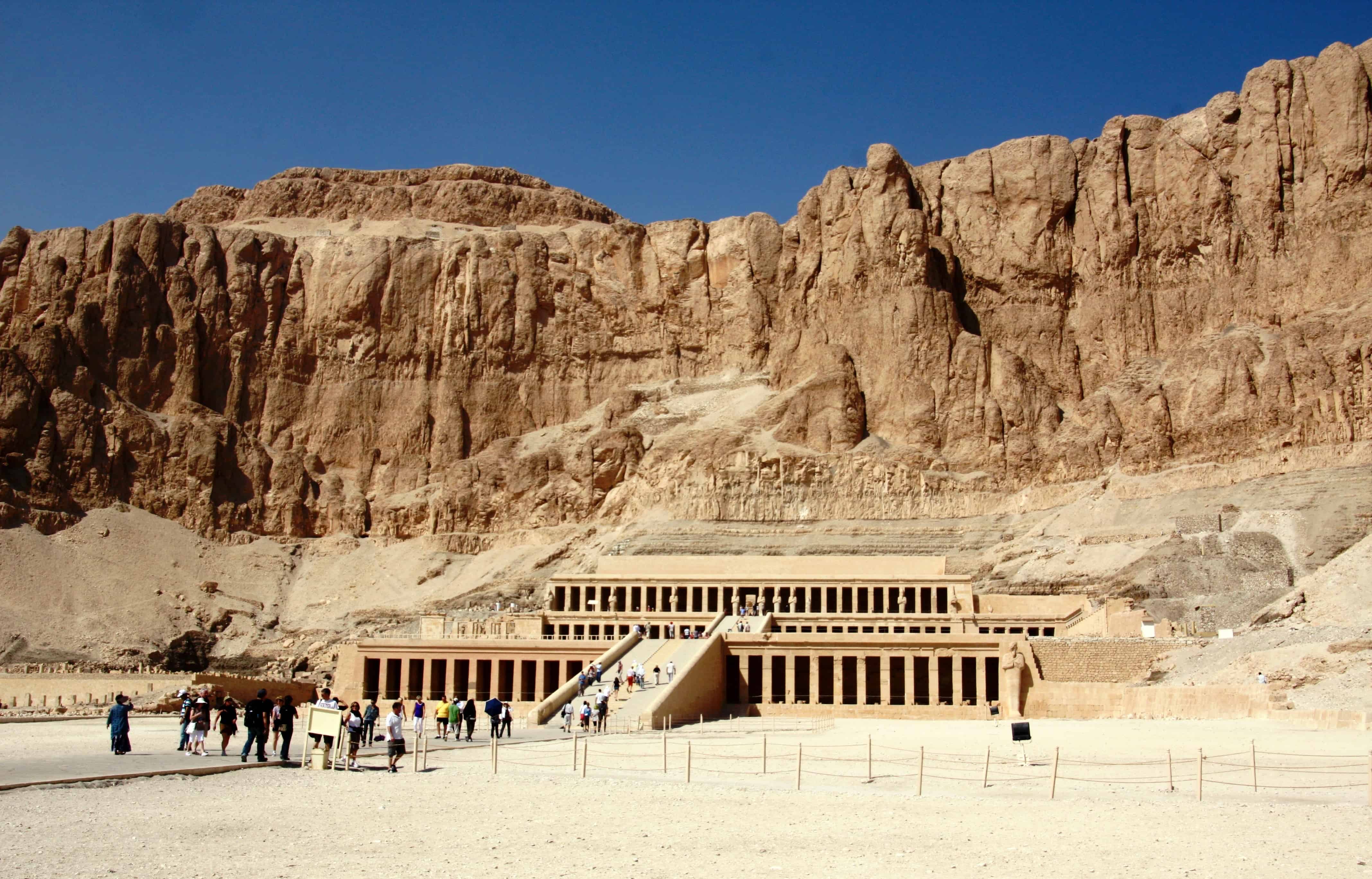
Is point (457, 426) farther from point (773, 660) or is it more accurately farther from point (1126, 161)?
point (773, 660)

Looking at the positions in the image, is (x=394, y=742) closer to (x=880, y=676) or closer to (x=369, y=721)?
(x=369, y=721)

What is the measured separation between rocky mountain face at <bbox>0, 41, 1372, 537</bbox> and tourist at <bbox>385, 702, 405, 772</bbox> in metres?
73.4

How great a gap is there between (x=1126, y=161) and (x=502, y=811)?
10405cm

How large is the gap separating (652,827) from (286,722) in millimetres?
10422

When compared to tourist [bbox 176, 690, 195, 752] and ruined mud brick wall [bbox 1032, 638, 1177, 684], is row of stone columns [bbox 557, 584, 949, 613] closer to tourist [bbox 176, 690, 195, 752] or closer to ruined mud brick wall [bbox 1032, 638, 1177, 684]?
ruined mud brick wall [bbox 1032, 638, 1177, 684]

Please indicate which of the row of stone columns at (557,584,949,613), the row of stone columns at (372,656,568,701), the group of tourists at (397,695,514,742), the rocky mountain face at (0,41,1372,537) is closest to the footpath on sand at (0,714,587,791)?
the group of tourists at (397,695,514,742)

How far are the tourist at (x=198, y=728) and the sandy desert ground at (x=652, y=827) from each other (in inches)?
122

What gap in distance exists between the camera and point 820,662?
197 feet

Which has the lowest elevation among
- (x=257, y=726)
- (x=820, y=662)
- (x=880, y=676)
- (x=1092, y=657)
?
(x=880, y=676)

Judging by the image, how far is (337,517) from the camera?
11862 centimetres

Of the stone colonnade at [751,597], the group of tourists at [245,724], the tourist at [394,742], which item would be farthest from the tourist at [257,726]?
the stone colonnade at [751,597]

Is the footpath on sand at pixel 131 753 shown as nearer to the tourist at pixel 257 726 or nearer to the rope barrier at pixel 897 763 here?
the tourist at pixel 257 726

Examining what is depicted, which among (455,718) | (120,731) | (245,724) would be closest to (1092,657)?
(455,718)

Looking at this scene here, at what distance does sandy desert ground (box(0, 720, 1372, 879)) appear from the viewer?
59.2 feet
